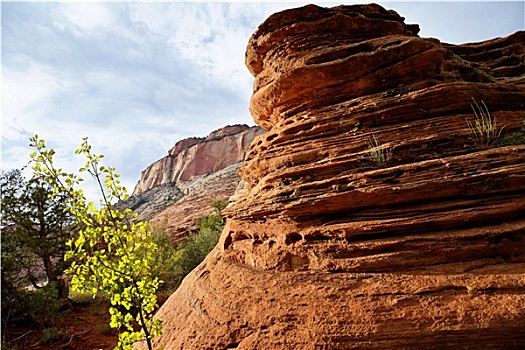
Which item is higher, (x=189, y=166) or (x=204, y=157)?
(x=204, y=157)

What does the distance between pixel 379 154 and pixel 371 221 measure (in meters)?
1.44

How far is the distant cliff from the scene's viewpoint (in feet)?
266

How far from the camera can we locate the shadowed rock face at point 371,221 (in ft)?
12.6

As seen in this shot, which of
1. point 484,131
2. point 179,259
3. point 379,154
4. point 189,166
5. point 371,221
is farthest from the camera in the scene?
point 189,166

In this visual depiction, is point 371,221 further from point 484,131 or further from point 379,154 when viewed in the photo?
point 484,131

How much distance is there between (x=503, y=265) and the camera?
403cm

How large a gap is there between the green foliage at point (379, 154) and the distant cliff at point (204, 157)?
70.0 meters

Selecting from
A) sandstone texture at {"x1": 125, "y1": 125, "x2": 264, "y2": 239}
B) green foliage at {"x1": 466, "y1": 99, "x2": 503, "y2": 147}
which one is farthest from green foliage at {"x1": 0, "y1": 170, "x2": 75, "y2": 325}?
sandstone texture at {"x1": 125, "y1": 125, "x2": 264, "y2": 239}

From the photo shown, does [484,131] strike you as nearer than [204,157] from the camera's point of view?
Yes

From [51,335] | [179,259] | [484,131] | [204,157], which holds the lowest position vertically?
[51,335]

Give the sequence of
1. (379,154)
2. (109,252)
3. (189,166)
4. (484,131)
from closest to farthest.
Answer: (109,252) < (484,131) < (379,154) < (189,166)

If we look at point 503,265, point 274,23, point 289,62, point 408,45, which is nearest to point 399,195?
point 503,265

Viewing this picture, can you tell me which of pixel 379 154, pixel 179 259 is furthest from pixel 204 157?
pixel 379 154

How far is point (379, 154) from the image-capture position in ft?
18.0
